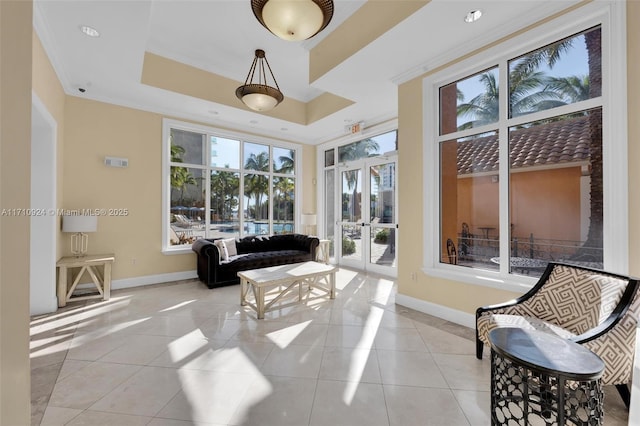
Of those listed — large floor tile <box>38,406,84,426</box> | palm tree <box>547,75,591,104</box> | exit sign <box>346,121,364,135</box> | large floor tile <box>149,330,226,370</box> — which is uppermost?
exit sign <box>346,121,364,135</box>

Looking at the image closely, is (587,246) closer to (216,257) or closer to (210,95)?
(216,257)

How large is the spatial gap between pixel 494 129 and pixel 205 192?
16.3ft

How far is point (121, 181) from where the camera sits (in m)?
4.68

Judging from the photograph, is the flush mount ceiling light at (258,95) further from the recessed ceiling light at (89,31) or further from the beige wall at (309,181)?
the beige wall at (309,181)

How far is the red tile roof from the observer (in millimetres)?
2531

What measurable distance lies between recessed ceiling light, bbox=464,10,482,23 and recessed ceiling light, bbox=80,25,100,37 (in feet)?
12.4

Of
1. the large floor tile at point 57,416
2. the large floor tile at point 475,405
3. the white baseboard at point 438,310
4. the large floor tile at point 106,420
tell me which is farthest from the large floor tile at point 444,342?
the large floor tile at point 57,416

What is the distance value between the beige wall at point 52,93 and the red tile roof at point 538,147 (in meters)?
4.78

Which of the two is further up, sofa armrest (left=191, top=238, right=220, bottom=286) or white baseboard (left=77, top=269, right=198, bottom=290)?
sofa armrest (left=191, top=238, right=220, bottom=286)

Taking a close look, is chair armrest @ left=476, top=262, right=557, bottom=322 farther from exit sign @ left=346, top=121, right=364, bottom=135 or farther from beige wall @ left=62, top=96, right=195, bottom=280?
beige wall @ left=62, top=96, right=195, bottom=280

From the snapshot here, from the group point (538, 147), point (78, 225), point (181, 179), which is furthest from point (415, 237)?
point (78, 225)

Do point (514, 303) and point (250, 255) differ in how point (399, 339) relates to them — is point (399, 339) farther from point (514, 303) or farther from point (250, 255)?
point (250, 255)

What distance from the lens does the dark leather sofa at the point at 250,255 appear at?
4.61 meters

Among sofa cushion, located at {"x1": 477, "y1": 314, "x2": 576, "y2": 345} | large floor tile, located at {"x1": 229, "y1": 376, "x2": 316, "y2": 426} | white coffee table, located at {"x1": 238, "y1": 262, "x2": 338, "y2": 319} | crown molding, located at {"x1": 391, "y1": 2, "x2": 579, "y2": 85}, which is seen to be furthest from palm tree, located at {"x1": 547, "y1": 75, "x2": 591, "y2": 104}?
large floor tile, located at {"x1": 229, "y1": 376, "x2": 316, "y2": 426}
